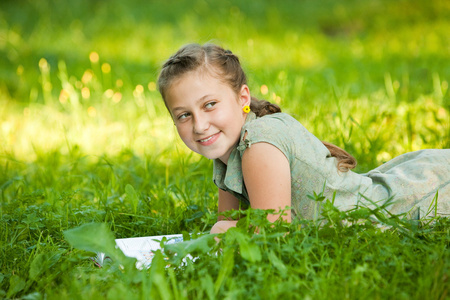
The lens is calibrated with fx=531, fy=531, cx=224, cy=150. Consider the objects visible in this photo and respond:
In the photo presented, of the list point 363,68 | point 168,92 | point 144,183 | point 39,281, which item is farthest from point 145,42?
point 39,281

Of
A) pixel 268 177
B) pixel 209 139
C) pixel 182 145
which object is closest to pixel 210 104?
pixel 209 139

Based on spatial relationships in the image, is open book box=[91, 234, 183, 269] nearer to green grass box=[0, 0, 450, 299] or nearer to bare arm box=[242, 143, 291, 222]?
green grass box=[0, 0, 450, 299]

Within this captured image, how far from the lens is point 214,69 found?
237cm

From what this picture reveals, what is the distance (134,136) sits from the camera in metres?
3.68

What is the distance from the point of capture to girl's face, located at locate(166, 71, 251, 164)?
7.50 ft

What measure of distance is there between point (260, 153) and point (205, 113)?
32 cm

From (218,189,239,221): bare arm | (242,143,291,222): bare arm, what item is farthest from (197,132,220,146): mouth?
(218,189,239,221): bare arm

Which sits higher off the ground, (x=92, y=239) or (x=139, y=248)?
(x=92, y=239)

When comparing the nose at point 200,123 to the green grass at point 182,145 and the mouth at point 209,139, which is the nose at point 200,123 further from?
the green grass at point 182,145

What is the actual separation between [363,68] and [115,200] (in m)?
4.06

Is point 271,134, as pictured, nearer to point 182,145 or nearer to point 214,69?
point 214,69

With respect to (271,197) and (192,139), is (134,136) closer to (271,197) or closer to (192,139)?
(192,139)

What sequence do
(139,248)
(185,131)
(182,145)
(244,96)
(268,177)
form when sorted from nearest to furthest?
(268,177)
(139,248)
(185,131)
(244,96)
(182,145)

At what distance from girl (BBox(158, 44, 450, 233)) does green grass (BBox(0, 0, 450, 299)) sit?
23 cm
